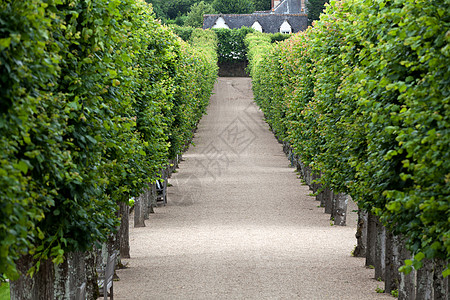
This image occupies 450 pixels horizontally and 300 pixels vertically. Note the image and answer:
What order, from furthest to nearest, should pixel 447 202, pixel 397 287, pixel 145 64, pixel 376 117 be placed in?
pixel 145 64
pixel 397 287
pixel 376 117
pixel 447 202

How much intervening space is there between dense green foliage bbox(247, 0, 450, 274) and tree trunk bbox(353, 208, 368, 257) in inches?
56.4

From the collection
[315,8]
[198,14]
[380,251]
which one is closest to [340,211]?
[380,251]

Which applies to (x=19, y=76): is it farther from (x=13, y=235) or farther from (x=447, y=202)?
(x=447, y=202)

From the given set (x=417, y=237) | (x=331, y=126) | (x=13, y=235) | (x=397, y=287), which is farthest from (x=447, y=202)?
(x=331, y=126)

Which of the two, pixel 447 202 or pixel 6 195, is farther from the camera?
pixel 447 202

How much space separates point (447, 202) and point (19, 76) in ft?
14.6

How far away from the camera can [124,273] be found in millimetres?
16172

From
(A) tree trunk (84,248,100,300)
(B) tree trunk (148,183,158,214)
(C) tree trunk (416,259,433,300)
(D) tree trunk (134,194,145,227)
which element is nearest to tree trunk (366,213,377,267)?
(C) tree trunk (416,259,433,300)

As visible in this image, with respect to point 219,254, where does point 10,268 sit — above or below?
above

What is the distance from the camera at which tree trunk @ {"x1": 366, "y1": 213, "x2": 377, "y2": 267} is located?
15711 millimetres

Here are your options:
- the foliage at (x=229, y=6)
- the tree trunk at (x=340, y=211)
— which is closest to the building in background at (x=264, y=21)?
the foliage at (x=229, y=6)

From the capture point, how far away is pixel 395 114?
906 cm

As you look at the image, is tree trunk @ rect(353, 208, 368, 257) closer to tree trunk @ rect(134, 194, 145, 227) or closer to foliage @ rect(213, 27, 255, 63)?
tree trunk @ rect(134, 194, 145, 227)

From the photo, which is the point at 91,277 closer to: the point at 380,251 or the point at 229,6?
the point at 380,251
